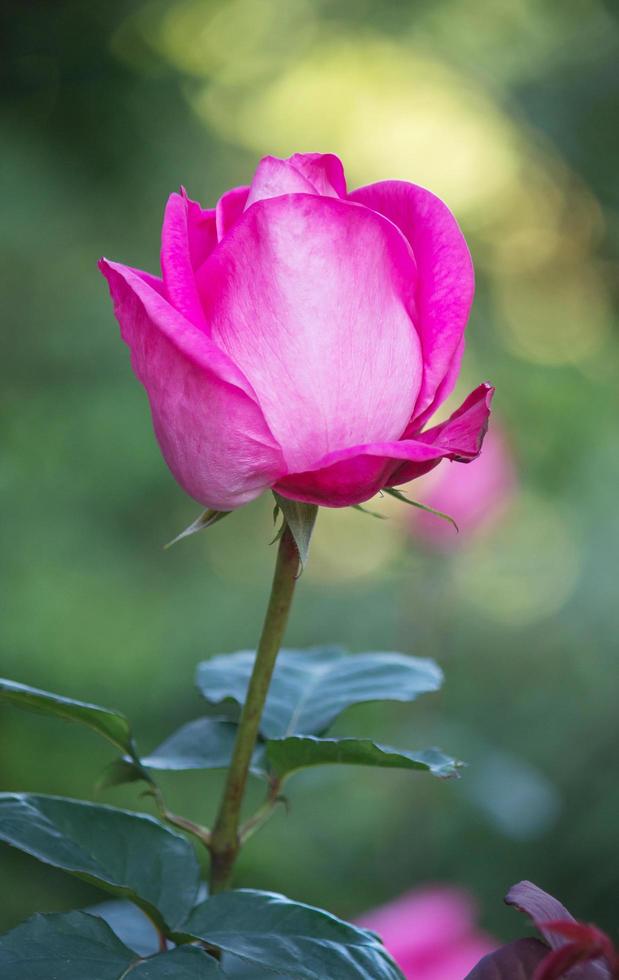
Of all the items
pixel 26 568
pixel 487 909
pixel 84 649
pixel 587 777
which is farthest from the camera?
pixel 26 568

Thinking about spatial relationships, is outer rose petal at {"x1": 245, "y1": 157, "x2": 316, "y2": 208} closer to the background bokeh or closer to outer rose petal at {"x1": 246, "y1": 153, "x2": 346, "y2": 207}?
outer rose petal at {"x1": 246, "y1": 153, "x2": 346, "y2": 207}

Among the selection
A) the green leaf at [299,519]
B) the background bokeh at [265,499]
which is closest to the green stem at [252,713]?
the green leaf at [299,519]

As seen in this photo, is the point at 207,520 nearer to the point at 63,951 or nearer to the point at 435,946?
the point at 63,951

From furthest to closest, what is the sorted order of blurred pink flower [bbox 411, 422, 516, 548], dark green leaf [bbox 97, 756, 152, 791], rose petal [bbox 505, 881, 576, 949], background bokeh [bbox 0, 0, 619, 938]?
1. background bokeh [bbox 0, 0, 619, 938]
2. blurred pink flower [bbox 411, 422, 516, 548]
3. dark green leaf [bbox 97, 756, 152, 791]
4. rose petal [bbox 505, 881, 576, 949]

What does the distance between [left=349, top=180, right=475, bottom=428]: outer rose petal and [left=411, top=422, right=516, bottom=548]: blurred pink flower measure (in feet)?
2.78

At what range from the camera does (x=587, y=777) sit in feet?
5.13

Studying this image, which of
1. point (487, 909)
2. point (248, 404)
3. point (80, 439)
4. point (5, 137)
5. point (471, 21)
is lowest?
point (487, 909)

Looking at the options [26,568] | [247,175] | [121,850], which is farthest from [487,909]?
[247,175]

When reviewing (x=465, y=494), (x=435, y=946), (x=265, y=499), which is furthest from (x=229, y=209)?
(x=265, y=499)

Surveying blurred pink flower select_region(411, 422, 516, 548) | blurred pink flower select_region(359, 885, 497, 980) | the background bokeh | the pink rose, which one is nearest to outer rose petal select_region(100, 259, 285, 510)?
the pink rose

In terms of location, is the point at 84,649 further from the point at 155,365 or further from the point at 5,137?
the point at 155,365

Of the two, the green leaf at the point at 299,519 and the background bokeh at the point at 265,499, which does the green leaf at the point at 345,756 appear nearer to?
the green leaf at the point at 299,519

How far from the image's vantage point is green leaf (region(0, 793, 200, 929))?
0.85 ft

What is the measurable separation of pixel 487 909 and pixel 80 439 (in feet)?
3.36
